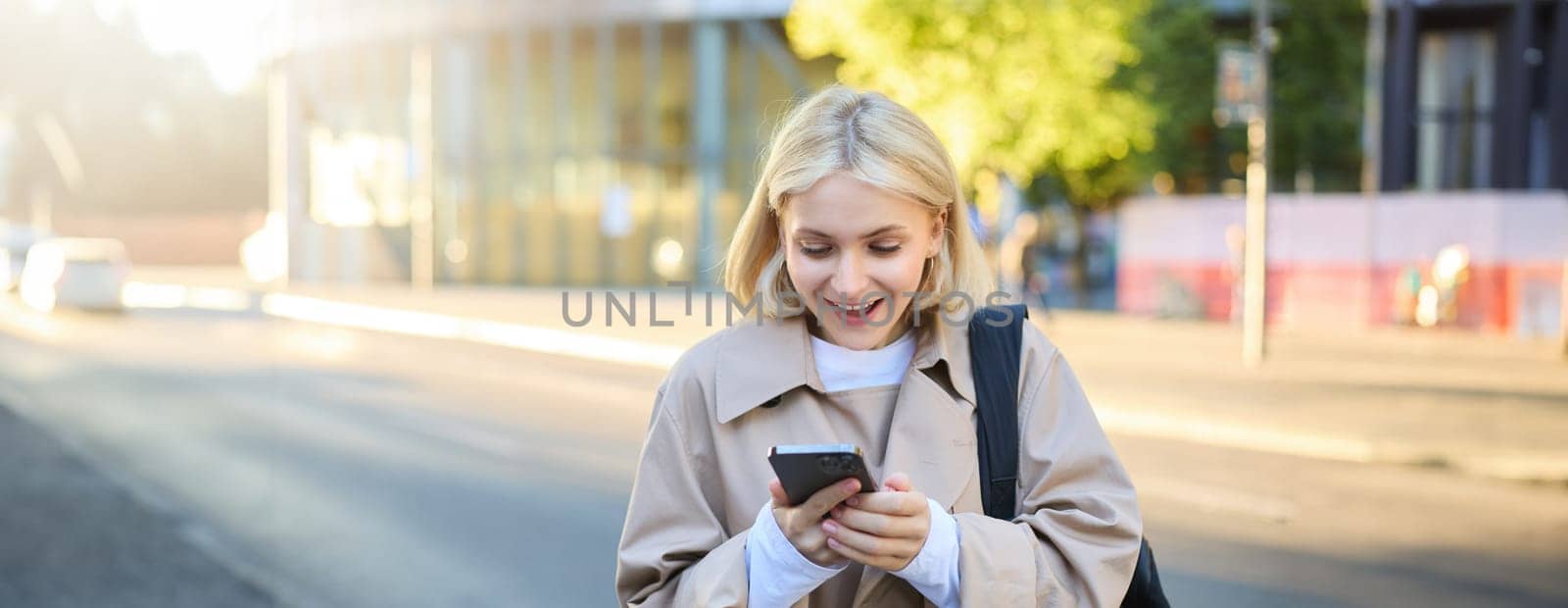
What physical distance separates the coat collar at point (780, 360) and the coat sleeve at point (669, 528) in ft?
0.26

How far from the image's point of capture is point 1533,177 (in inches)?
1340

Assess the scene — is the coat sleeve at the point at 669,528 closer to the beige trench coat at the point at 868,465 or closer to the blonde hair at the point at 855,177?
the beige trench coat at the point at 868,465

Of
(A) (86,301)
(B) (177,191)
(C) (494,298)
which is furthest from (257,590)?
(B) (177,191)

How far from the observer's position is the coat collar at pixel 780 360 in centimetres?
227

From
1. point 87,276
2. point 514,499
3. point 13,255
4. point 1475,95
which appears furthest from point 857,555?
point 13,255

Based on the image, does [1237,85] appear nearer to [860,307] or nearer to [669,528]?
[860,307]

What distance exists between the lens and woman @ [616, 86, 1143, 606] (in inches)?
85.9

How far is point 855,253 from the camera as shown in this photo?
2.29 metres

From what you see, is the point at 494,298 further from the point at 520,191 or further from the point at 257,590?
the point at 257,590

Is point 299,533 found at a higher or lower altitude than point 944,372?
lower

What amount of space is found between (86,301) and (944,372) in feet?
99.5

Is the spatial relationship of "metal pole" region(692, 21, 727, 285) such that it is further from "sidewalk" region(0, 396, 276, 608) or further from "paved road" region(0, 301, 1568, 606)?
"sidewalk" region(0, 396, 276, 608)

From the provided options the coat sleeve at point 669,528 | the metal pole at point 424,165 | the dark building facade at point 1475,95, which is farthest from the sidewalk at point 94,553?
the dark building facade at point 1475,95

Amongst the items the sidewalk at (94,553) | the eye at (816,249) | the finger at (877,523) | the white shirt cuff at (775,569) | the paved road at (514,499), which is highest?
the eye at (816,249)
